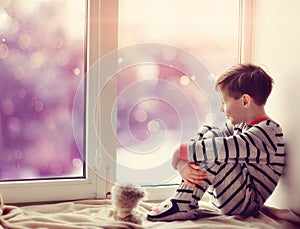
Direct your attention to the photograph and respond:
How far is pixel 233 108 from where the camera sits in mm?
1387

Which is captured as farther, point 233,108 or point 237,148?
point 233,108

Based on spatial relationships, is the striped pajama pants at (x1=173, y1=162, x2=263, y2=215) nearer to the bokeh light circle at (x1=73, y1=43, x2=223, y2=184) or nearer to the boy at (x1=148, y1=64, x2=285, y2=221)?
the boy at (x1=148, y1=64, x2=285, y2=221)

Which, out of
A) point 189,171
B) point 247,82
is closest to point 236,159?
point 189,171

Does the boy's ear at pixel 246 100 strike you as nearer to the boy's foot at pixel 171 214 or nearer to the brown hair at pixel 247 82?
the brown hair at pixel 247 82

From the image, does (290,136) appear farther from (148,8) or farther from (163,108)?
(148,8)

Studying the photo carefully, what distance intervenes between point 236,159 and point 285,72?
0.35 metres

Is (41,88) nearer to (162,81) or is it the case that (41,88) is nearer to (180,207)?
(162,81)

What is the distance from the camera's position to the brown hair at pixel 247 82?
4.48 ft

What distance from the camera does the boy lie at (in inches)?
50.5

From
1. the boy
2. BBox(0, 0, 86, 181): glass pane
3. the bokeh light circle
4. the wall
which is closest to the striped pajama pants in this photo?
the boy

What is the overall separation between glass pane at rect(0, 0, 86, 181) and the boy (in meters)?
0.41

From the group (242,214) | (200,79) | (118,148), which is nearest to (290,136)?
(242,214)

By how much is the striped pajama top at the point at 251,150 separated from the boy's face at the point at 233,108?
0.03 meters

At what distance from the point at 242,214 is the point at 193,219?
152mm
